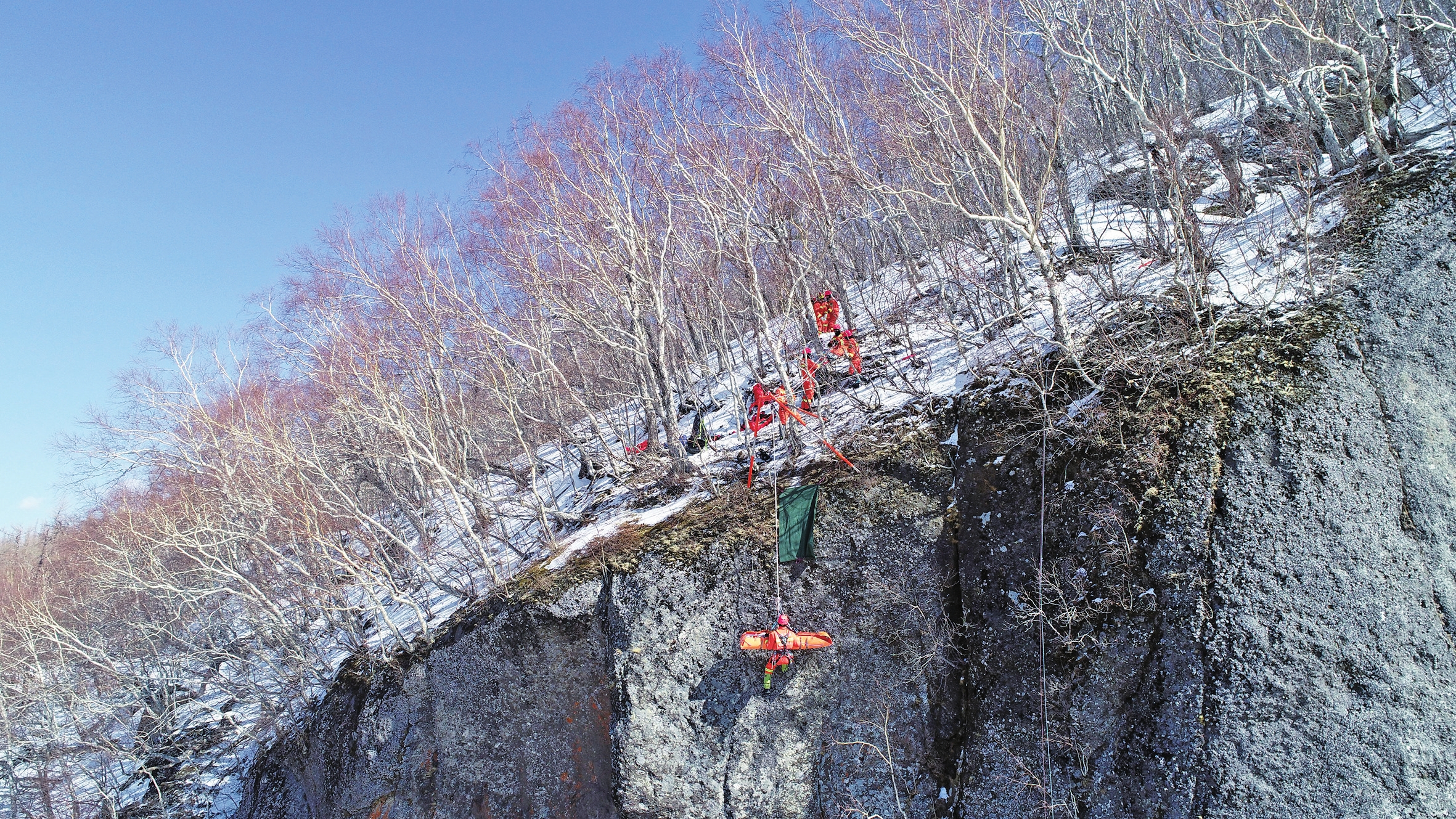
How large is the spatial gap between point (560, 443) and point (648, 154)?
5.72 metres

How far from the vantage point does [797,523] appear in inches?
346

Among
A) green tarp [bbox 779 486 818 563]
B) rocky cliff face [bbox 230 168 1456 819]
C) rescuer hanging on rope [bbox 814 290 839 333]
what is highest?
rescuer hanging on rope [bbox 814 290 839 333]

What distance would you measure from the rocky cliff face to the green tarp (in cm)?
20

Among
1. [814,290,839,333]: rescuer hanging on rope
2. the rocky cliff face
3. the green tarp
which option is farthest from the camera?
[814,290,839,333]: rescuer hanging on rope

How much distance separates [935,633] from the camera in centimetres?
764

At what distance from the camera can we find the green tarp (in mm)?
8656

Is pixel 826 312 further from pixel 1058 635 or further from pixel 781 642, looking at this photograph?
pixel 1058 635

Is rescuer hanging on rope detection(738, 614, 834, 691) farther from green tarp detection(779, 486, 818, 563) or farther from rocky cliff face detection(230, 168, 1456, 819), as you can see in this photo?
green tarp detection(779, 486, 818, 563)

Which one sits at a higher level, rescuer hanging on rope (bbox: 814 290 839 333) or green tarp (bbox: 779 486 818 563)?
rescuer hanging on rope (bbox: 814 290 839 333)

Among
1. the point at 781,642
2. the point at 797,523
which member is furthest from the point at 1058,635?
the point at 797,523

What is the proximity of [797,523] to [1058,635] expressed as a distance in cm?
320

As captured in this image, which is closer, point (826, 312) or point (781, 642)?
point (781, 642)

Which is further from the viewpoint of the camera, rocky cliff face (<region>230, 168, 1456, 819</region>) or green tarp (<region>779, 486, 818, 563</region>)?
green tarp (<region>779, 486, 818, 563</region>)

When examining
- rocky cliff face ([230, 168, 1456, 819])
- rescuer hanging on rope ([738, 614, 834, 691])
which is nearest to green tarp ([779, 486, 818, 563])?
rocky cliff face ([230, 168, 1456, 819])
